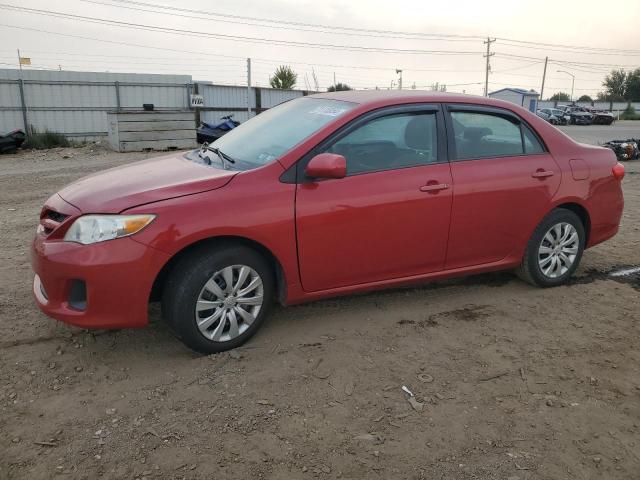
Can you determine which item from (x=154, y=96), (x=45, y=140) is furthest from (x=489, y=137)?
(x=154, y=96)

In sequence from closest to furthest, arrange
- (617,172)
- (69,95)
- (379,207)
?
(379,207) < (617,172) < (69,95)

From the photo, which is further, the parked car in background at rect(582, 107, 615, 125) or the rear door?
the parked car in background at rect(582, 107, 615, 125)

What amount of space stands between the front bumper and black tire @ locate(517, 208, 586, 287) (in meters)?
2.96

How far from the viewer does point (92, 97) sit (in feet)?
65.1

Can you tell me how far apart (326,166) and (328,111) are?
28.8 inches

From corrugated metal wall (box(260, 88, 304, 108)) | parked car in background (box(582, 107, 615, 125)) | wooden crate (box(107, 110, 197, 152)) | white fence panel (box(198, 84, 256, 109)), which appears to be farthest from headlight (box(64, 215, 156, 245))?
parked car in background (box(582, 107, 615, 125))

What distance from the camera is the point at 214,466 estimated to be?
246 centimetres

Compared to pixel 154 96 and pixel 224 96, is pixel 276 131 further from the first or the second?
pixel 224 96

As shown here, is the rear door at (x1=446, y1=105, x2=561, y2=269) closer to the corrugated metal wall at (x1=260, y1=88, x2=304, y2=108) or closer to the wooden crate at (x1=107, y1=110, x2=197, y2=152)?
the wooden crate at (x1=107, y1=110, x2=197, y2=152)

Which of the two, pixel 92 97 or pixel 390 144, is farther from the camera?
pixel 92 97

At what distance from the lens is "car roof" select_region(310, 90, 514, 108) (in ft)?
12.9

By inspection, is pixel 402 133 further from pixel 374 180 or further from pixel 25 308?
pixel 25 308

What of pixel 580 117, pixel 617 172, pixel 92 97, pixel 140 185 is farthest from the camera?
pixel 580 117

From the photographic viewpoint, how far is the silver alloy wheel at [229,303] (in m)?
3.31
